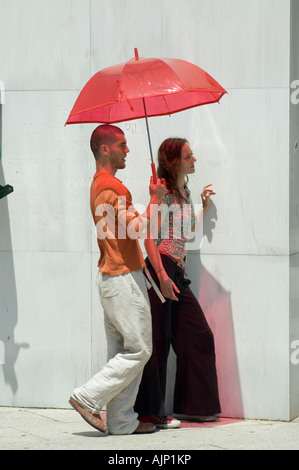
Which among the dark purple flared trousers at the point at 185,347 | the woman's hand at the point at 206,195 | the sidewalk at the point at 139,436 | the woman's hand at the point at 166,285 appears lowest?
the sidewalk at the point at 139,436

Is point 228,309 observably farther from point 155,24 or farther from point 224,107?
point 155,24

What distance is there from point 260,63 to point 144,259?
1640 millimetres

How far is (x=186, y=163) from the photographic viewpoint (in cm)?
771

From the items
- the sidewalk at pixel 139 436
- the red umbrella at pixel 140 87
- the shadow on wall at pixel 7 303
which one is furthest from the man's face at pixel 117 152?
the sidewalk at pixel 139 436

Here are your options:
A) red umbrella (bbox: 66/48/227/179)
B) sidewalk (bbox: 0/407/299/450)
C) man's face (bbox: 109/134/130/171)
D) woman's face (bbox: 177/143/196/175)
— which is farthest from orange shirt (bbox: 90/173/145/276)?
sidewalk (bbox: 0/407/299/450)

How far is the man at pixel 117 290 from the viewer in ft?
23.0

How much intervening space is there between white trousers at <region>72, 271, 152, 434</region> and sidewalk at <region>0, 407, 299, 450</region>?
0.28 meters

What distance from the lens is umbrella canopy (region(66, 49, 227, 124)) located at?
→ 6.78 meters

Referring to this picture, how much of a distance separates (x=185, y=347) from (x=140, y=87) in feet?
6.58

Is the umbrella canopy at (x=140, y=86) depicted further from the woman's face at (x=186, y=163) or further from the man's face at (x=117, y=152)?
the woman's face at (x=186, y=163)

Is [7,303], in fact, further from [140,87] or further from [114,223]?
[140,87]

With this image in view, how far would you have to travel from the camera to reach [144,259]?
7895 millimetres

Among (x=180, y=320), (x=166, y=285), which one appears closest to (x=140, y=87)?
(x=166, y=285)

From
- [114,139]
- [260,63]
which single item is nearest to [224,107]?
[260,63]
